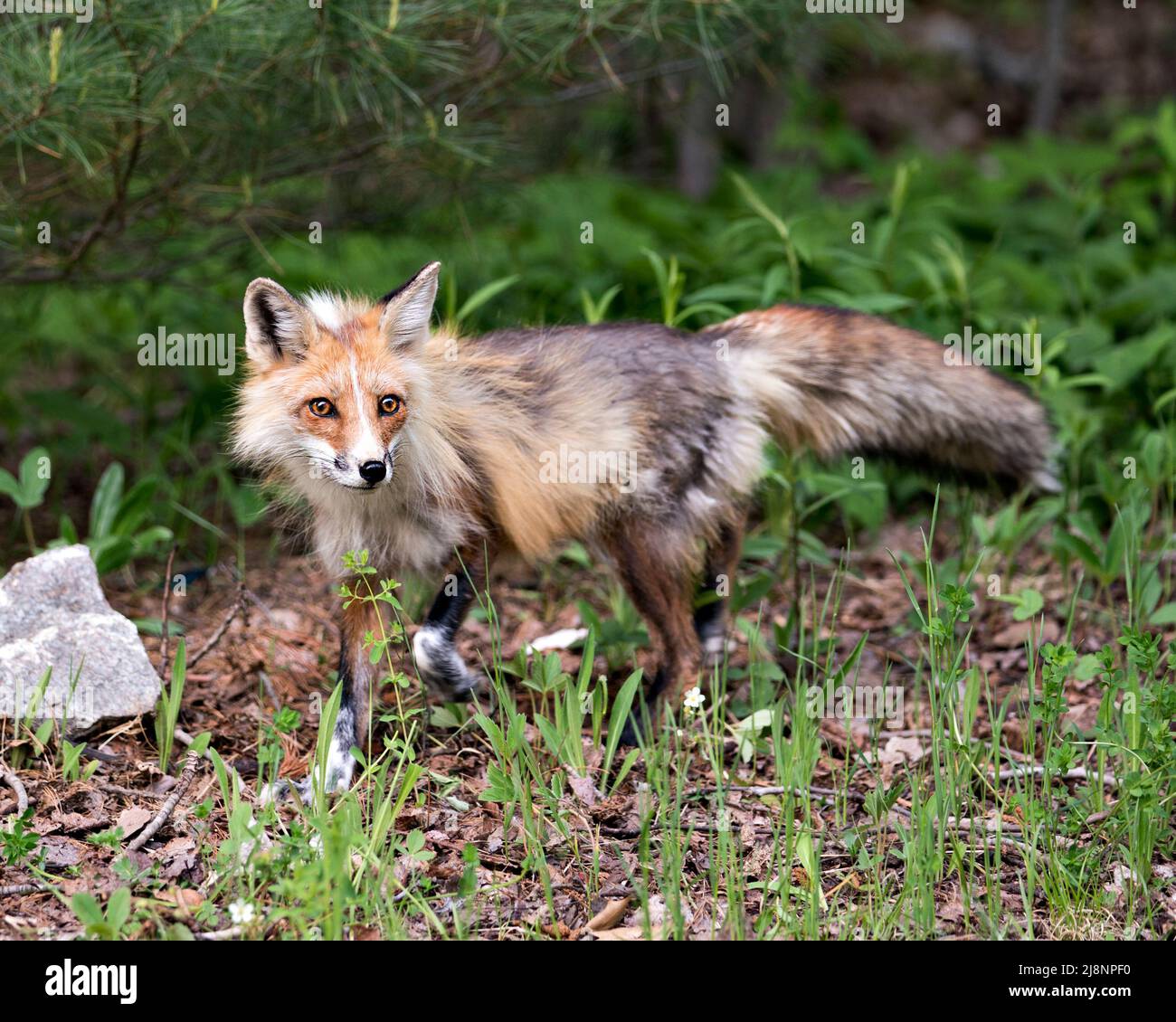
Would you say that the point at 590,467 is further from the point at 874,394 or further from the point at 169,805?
the point at 169,805

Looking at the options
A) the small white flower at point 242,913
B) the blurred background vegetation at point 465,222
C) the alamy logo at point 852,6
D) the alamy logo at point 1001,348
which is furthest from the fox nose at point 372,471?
the alamy logo at point 852,6

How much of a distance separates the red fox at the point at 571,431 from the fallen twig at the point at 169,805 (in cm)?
48

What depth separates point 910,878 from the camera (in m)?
3.69

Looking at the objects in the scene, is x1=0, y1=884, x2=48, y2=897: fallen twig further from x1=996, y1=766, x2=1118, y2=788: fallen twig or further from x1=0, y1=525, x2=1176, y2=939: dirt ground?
x1=996, y1=766, x2=1118, y2=788: fallen twig

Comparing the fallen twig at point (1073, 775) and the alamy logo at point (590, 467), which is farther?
the alamy logo at point (590, 467)

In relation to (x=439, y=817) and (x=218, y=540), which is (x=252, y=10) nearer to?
(x=218, y=540)

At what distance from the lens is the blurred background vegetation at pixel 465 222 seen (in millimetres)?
5309

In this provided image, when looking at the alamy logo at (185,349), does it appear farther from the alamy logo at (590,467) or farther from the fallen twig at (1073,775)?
the fallen twig at (1073,775)

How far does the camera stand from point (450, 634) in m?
4.68

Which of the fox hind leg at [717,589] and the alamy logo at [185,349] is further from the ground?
the alamy logo at [185,349]

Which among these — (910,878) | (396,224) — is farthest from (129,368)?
(910,878)

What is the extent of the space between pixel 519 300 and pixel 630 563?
2.77m

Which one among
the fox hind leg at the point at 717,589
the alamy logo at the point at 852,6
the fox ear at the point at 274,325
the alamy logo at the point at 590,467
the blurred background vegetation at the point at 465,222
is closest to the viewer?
the fox ear at the point at 274,325

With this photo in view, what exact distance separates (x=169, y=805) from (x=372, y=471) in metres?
1.26
